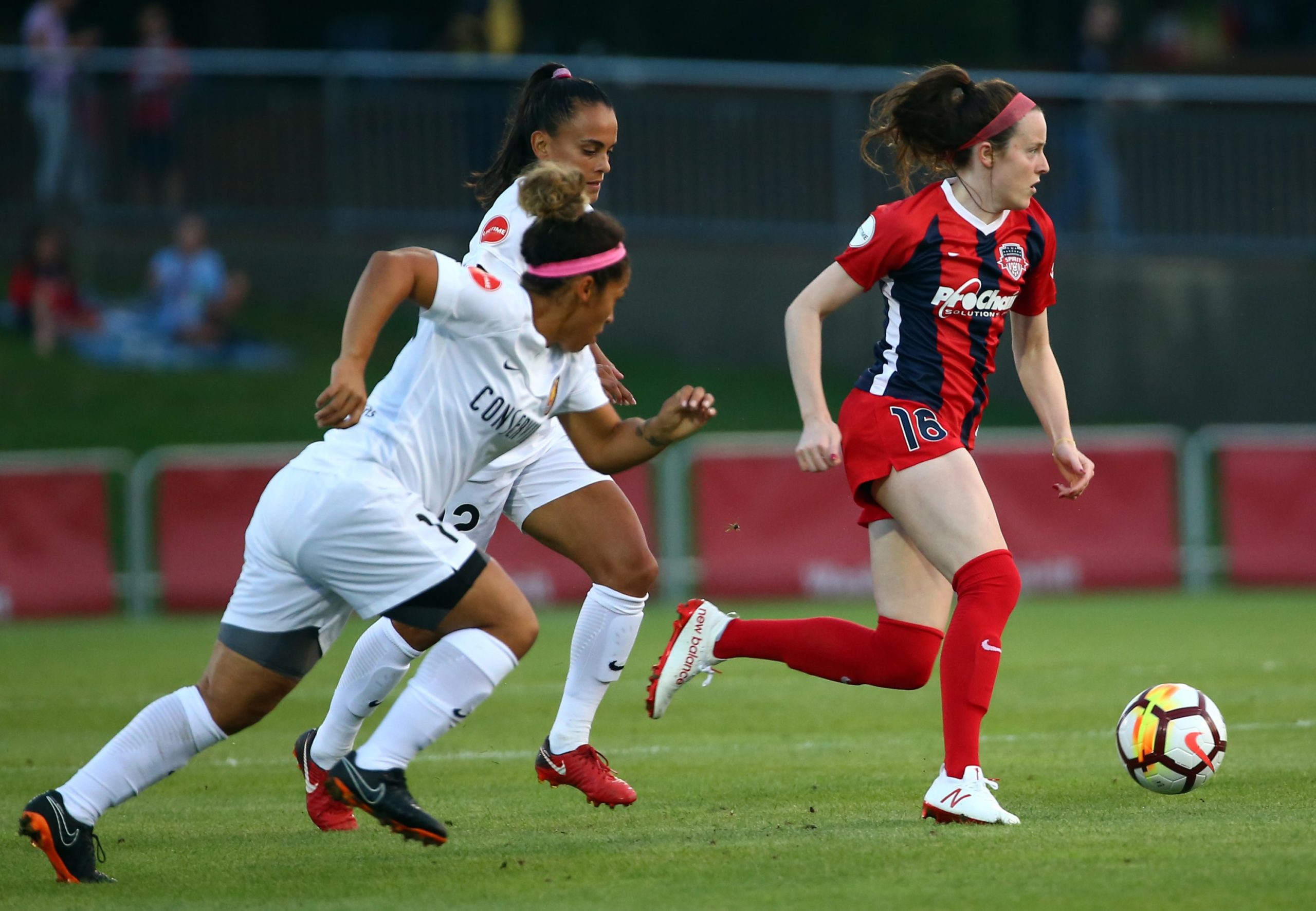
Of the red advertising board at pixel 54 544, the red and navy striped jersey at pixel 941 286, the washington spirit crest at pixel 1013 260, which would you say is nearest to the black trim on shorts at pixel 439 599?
the red and navy striped jersey at pixel 941 286

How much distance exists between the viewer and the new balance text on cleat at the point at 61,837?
4.87 metres

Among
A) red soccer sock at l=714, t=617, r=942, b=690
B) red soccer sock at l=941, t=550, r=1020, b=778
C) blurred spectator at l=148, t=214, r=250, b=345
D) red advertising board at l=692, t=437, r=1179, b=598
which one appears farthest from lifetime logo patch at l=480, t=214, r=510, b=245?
blurred spectator at l=148, t=214, r=250, b=345

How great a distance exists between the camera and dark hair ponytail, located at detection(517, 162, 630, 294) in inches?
197

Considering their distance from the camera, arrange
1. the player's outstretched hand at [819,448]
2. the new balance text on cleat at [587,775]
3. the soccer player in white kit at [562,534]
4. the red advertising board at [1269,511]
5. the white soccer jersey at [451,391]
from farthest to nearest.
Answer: the red advertising board at [1269,511]
the new balance text on cleat at [587,775]
the soccer player in white kit at [562,534]
the player's outstretched hand at [819,448]
the white soccer jersey at [451,391]

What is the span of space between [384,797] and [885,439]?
6.37 ft

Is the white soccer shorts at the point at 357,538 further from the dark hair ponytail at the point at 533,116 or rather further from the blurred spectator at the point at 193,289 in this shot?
the blurred spectator at the point at 193,289

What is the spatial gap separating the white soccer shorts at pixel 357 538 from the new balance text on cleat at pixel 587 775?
1.42 metres

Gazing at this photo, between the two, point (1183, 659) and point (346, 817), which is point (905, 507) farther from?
point (1183, 659)

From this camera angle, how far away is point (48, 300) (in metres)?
17.8

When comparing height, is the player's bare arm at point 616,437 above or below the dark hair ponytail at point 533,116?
below

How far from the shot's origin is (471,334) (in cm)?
491

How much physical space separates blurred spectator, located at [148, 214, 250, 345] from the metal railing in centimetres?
107

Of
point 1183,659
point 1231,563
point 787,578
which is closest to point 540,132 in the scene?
point 1183,659

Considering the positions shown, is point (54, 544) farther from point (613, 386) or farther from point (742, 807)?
point (742, 807)
